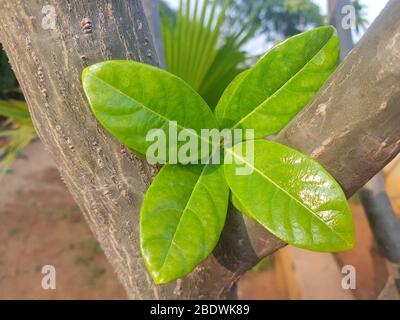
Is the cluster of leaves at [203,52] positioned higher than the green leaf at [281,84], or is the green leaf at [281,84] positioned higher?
the cluster of leaves at [203,52]

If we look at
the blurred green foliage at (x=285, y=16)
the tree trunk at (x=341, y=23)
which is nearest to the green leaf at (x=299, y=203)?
the tree trunk at (x=341, y=23)

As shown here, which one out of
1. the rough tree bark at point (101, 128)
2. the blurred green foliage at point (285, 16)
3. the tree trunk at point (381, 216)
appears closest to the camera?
the rough tree bark at point (101, 128)

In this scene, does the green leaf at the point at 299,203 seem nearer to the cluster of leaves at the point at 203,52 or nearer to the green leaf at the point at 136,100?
the green leaf at the point at 136,100

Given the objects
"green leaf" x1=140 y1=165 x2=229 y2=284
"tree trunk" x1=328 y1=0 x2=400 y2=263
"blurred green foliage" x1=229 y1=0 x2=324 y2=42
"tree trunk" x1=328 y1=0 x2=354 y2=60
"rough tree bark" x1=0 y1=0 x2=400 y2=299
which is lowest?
"tree trunk" x1=328 y1=0 x2=400 y2=263

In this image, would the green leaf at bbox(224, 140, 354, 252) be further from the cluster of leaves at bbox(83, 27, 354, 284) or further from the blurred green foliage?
the blurred green foliage

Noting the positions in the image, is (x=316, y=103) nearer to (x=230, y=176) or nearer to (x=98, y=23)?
(x=230, y=176)

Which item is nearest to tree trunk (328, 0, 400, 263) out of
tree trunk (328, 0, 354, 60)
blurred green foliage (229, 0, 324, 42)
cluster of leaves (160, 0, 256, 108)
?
tree trunk (328, 0, 354, 60)

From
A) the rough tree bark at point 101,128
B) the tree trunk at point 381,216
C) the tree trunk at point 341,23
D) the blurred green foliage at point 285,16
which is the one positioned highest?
the blurred green foliage at point 285,16
